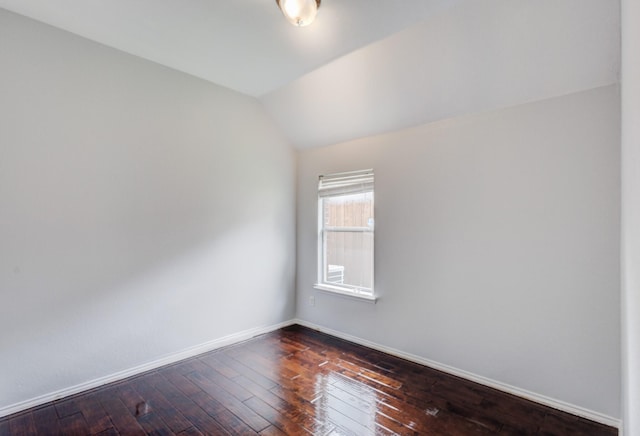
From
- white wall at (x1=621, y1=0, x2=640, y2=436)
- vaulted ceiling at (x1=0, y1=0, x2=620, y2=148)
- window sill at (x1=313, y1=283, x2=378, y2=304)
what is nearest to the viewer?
white wall at (x1=621, y1=0, x2=640, y2=436)

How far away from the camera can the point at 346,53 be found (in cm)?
260

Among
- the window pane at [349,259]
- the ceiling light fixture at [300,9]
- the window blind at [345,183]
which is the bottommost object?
the window pane at [349,259]

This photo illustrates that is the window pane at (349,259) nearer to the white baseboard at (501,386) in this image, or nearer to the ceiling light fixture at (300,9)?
the white baseboard at (501,386)

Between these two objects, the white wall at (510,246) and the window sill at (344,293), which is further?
the window sill at (344,293)

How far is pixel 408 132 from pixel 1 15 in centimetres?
323

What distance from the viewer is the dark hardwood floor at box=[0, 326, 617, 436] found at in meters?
2.09

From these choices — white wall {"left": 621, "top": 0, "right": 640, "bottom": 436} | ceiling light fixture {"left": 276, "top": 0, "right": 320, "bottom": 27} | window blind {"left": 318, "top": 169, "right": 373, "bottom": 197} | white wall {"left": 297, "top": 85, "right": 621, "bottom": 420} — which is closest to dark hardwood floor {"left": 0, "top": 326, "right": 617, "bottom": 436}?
white wall {"left": 297, "top": 85, "right": 621, "bottom": 420}

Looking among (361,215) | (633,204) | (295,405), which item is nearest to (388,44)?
(361,215)

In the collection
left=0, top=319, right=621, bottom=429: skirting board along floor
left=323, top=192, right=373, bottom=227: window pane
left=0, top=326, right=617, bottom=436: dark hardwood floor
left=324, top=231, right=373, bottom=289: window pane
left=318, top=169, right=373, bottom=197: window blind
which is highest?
left=318, top=169, right=373, bottom=197: window blind

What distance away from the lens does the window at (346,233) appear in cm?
351

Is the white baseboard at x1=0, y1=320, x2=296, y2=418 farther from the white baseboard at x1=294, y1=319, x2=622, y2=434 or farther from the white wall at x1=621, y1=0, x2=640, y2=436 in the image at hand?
the white wall at x1=621, y1=0, x2=640, y2=436

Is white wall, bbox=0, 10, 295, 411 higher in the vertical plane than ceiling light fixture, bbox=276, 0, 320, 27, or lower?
lower

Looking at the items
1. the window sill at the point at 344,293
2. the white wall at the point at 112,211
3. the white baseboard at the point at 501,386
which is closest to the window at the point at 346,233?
the window sill at the point at 344,293

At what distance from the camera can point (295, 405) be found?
2340 mm
